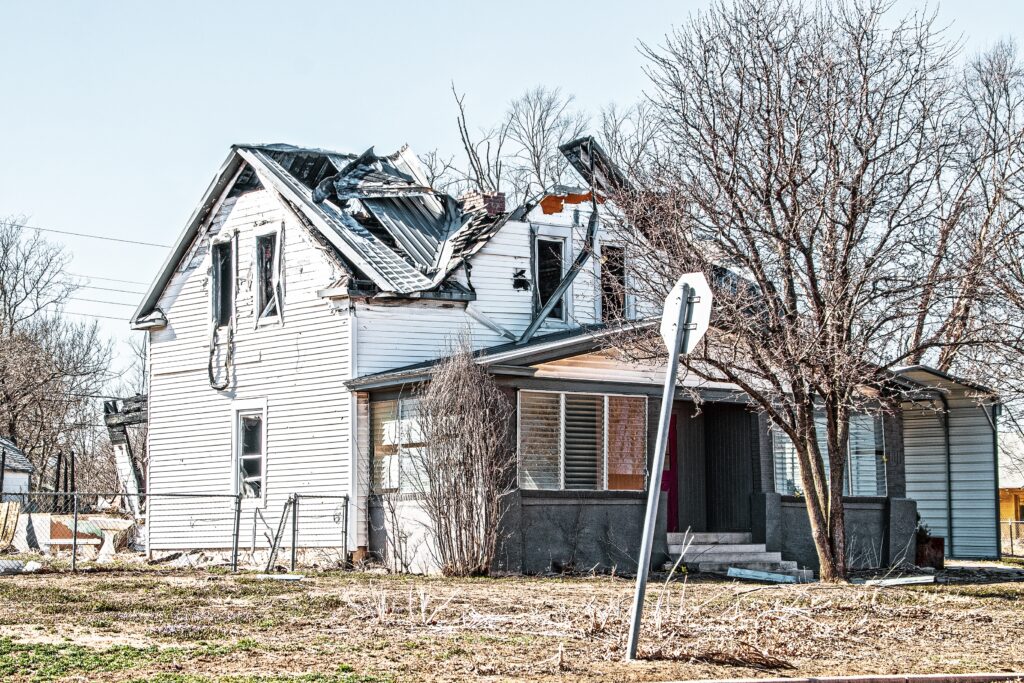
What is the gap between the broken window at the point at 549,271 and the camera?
2394cm

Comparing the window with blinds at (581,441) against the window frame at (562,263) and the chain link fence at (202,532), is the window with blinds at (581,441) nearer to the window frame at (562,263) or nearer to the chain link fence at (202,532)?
the chain link fence at (202,532)

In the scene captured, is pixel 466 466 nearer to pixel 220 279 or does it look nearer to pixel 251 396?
pixel 251 396

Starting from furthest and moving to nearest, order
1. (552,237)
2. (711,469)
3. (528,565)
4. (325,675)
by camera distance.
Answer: (552,237) → (711,469) → (528,565) → (325,675)

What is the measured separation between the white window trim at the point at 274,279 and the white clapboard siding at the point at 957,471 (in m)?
11.9

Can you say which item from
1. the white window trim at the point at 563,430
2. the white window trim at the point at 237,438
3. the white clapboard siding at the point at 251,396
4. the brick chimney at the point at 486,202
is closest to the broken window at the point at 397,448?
the white clapboard siding at the point at 251,396

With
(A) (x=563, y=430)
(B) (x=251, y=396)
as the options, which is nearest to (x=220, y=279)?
(B) (x=251, y=396)

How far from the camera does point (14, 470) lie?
1539 inches

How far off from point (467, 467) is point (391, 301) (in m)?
4.15

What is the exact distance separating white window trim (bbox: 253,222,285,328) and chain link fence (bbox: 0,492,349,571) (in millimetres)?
3112

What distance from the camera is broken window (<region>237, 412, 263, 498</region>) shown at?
22.7 metres

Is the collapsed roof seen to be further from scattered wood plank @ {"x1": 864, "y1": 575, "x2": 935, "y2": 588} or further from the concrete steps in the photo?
scattered wood plank @ {"x1": 864, "y1": 575, "x2": 935, "y2": 588}

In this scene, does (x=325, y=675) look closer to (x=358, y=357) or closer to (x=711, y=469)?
(x=358, y=357)

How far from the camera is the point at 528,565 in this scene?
18688 mm

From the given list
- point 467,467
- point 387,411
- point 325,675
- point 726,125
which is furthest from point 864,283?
point 325,675
